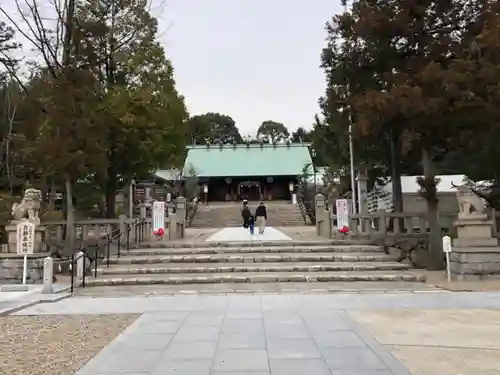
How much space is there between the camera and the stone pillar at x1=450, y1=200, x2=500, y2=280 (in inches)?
497

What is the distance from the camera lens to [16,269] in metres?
13.6

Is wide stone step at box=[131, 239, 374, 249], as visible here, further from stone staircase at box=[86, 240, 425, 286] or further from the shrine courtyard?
the shrine courtyard

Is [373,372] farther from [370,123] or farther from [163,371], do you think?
[370,123]

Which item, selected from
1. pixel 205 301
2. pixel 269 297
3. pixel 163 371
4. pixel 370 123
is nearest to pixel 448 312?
pixel 269 297

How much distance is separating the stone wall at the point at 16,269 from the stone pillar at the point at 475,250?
10.4m

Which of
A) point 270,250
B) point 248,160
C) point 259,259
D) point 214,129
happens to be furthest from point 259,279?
point 214,129

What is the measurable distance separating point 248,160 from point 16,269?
117 ft

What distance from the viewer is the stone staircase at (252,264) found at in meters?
12.8

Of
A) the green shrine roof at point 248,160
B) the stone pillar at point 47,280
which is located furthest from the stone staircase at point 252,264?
the green shrine roof at point 248,160

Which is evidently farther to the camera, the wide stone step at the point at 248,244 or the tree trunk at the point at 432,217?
the wide stone step at the point at 248,244

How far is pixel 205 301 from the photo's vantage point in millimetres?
10008

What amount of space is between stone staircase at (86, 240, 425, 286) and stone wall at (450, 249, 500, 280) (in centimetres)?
107

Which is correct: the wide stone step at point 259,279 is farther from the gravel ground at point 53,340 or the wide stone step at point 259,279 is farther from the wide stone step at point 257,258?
the gravel ground at point 53,340

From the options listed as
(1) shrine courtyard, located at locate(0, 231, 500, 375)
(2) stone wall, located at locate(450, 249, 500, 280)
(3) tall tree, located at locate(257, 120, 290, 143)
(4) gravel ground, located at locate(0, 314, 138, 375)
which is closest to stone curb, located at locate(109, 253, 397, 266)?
(2) stone wall, located at locate(450, 249, 500, 280)
